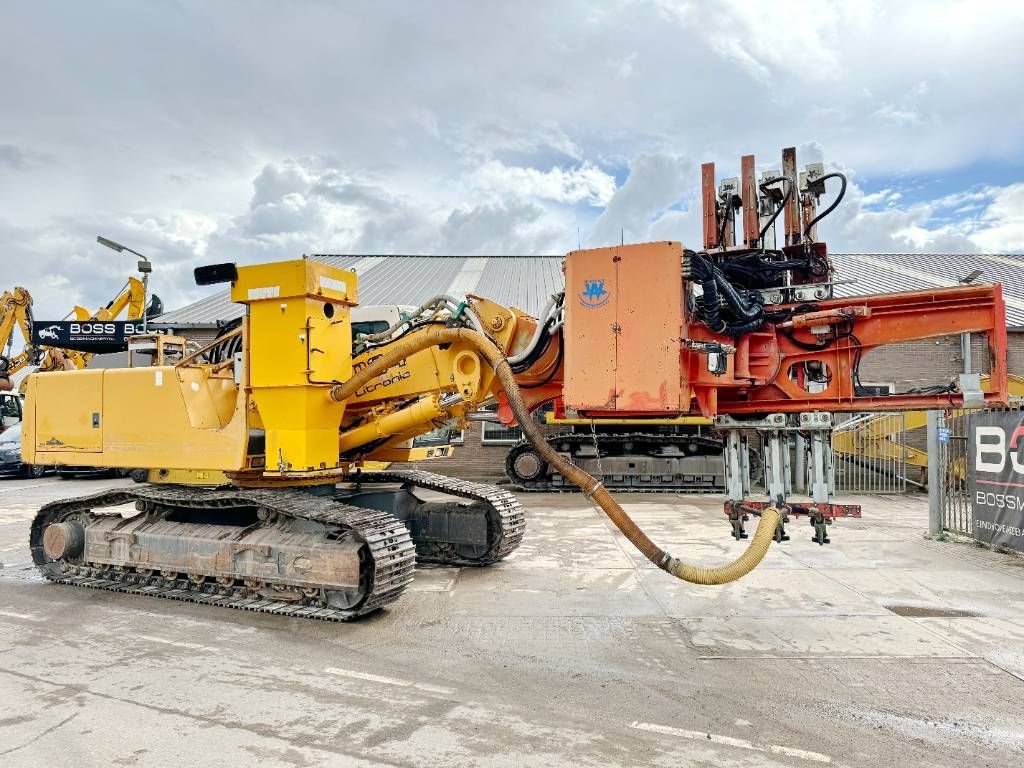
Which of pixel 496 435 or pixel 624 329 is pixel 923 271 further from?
pixel 624 329

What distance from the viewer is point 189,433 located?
276 inches

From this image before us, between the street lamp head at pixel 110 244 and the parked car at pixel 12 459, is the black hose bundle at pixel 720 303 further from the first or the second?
the parked car at pixel 12 459

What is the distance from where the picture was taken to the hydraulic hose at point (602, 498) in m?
4.92

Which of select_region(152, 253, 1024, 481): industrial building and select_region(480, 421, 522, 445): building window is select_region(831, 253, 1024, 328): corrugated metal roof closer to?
select_region(152, 253, 1024, 481): industrial building

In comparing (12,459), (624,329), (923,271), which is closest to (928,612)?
(624,329)

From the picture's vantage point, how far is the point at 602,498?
5.06 metres

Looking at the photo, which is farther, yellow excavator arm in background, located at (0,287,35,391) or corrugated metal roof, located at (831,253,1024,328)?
corrugated metal roof, located at (831,253,1024,328)

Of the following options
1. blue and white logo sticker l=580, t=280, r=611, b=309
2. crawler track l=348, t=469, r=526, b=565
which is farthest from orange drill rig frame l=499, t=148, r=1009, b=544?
crawler track l=348, t=469, r=526, b=565

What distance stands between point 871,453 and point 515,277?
41.8 feet

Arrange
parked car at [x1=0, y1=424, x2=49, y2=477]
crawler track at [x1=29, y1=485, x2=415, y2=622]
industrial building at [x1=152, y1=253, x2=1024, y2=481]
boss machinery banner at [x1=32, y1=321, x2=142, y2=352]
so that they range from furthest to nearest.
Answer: parked car at [x1=0, y1=424, x2=49, y2=477] → industrial building at [x1=152, y1=253, x2=1024, y2=481] → boss machinery banner at [x1=32, y1=321, x2=142, y2=352] → crawler track at [x1=29, y1=485, x2=415, y2=622]

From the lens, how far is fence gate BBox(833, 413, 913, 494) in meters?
16.7

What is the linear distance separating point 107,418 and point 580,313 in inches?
207

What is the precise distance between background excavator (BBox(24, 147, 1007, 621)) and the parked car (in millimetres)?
13936

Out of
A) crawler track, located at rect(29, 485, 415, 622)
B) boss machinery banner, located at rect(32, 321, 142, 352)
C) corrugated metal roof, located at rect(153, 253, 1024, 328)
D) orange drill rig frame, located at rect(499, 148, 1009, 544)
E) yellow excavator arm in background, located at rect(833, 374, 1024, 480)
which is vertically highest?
corrugated metal roof, located at rect(153, 253, 1024, 328)
